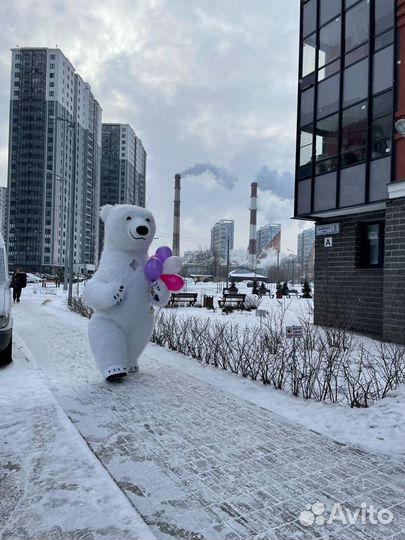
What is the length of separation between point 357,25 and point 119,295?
11.1 metres

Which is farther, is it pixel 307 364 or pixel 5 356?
pixel 5 356

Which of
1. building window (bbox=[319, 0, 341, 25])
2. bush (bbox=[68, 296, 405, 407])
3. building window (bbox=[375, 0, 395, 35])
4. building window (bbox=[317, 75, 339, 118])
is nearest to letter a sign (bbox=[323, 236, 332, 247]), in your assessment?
building window (bbox=[317, 75, 339, 118])

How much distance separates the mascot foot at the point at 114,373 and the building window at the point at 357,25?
11.1 metres

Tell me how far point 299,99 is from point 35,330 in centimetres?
1082

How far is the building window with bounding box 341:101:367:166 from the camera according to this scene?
1171 cm

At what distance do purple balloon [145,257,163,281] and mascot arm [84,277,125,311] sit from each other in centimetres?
43

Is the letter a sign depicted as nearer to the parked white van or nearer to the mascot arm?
the mascot arm

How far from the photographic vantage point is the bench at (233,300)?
19278 mm

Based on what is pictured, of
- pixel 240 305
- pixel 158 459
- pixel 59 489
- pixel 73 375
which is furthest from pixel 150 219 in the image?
pixel 240 305

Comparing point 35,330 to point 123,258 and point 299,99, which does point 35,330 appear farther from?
point 299,99

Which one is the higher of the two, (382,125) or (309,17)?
(309,17)

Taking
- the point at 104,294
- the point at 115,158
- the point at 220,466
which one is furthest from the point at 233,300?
the point at 115,158

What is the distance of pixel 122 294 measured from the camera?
5855 mm

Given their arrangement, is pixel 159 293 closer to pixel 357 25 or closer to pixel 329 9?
pixel 357 25
